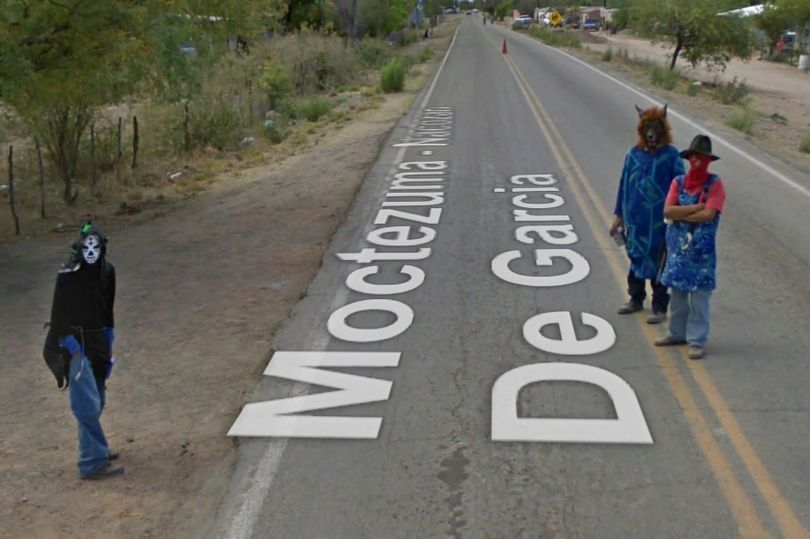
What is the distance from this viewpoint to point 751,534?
4.27 metres

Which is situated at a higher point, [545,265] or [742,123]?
[742,123]

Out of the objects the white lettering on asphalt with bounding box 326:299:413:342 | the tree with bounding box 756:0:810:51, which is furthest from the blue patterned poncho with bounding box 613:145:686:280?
the tree with bounding box 756:0:810:51

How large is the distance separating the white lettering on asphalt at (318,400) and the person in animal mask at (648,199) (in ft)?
7.27

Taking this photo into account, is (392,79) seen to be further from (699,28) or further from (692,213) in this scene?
(692,213)

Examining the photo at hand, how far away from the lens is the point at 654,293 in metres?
7.38

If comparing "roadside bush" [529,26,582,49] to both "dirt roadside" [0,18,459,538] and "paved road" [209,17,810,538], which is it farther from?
"paved road" [209,17,810,538]

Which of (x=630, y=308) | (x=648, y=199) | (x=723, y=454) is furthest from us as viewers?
(x=630, y=308)

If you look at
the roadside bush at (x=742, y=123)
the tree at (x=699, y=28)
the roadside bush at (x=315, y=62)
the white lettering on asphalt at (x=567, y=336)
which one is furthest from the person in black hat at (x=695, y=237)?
the tree at (x=699, y=28)

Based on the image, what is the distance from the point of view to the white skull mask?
4.96m

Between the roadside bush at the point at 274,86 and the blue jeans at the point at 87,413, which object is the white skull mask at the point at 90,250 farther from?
the roadside bush at the point at 274,86

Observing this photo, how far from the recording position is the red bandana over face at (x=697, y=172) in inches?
247

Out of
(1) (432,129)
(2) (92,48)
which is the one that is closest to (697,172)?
(2) (92,48)

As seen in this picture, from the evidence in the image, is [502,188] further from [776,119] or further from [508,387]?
[776,119]

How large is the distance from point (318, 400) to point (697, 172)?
3197 mm
